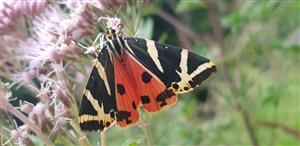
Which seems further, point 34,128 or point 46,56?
point 46,56

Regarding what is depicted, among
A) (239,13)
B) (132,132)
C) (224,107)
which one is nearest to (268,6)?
(239,13)

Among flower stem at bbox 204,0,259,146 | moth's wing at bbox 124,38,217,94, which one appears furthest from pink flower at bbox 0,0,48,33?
flower stem at bbox 204,0,259,146

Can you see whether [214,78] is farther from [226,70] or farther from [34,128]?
[34,128]

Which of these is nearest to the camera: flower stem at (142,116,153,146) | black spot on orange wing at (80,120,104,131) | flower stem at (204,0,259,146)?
black spot on orange wing at (80,120,104,131)

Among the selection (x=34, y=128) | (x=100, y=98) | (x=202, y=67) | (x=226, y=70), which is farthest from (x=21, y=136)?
(x=226, y=70)

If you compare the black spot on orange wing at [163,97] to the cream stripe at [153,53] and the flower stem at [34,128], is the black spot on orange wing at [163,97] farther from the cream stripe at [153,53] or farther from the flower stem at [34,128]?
the flower stem at [34,128]

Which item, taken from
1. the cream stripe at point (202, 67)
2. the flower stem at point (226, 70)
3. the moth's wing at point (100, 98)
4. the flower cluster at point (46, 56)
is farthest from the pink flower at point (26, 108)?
the flower stem at point (226, 70)

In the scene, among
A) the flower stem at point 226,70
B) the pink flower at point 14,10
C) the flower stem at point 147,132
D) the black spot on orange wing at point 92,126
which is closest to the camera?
the black spot on orange wing at point 92,126

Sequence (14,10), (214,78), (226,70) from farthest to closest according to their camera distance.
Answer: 1. (214,78)
2. (226,70)
3. (14,10)

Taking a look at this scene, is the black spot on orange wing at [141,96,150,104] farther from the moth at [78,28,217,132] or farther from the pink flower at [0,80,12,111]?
the pink flower at [0,80,12,111]
